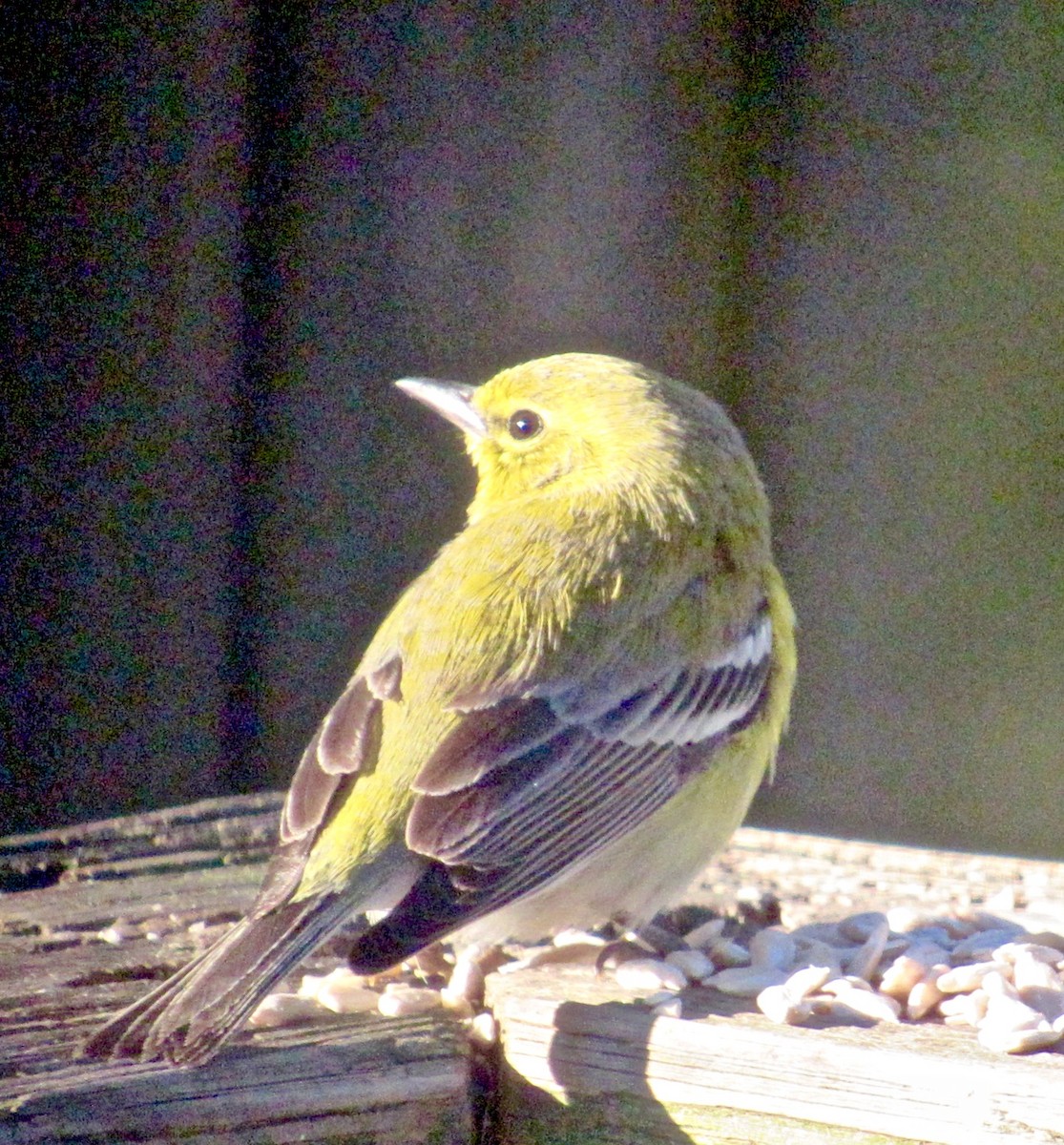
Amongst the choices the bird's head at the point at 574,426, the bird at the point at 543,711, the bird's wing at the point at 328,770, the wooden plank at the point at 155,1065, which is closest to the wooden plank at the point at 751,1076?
the wooden plank at the point at 155,1065

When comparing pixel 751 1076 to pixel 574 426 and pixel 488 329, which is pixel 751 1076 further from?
pixel 488 329

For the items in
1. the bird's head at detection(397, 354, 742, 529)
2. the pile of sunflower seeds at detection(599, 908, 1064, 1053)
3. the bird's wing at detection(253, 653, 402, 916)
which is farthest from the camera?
the bird's head at detection(397, 354, 742, 529)

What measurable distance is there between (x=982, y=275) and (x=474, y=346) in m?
1.82

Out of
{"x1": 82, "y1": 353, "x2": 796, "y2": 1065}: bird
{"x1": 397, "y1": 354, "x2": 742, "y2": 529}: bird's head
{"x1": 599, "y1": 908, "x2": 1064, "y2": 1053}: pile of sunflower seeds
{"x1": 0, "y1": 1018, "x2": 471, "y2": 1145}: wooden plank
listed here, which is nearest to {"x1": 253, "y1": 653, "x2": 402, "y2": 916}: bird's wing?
{"x1": 82, "y1": 353, "x2": 796, "y2": 1065}: bird

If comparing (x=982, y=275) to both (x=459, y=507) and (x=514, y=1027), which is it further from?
(x=514, y=1027)

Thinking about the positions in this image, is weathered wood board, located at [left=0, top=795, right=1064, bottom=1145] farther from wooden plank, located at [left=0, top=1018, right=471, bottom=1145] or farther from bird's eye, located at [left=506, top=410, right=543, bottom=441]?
bird's eye, located at [left=506, top=410, right=543, bottom=441]

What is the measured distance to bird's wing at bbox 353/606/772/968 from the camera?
2.59 metres

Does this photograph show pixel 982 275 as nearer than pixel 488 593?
No

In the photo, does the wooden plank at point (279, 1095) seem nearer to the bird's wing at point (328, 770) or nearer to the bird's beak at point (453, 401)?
the bird's wing at point (328, 770)

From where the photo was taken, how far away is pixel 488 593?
317 cm

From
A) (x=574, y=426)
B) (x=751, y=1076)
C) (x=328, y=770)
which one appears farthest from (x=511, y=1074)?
(x=574, y=426)

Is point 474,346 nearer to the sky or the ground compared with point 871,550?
nearer to the sky

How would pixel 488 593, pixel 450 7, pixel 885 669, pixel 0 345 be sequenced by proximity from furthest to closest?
pixel 885 669
pixel 450 7
pixel 0 345
pixel 488 593

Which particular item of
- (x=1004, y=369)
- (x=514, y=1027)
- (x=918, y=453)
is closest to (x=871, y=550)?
(x=918, y=453)
